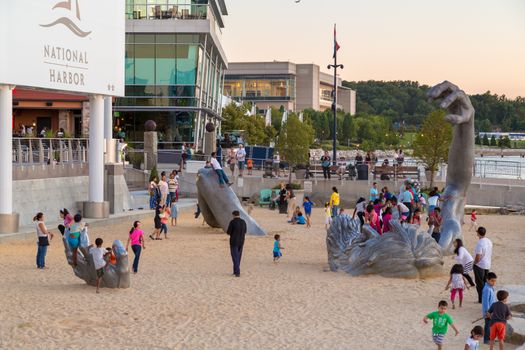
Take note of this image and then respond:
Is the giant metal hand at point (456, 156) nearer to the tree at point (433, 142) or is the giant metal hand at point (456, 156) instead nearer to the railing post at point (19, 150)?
the railing post at point (19, 150)

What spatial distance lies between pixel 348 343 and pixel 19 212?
15.5 metres

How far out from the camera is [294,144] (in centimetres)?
4591

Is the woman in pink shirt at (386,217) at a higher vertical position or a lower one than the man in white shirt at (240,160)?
lower

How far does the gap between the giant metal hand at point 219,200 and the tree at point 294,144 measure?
778 inches

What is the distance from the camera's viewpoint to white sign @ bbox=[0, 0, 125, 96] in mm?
22953

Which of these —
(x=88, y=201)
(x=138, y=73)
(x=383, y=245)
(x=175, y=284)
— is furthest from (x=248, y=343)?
(x=138, y=73)

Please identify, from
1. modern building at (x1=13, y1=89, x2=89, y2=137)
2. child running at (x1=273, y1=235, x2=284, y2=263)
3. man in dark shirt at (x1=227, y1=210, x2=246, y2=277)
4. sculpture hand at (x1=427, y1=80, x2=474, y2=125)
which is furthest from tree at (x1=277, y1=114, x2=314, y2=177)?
man in dark shirt at (x1=227, y1=210, x2=246, y2=277)

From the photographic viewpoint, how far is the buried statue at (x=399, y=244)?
1816 cm

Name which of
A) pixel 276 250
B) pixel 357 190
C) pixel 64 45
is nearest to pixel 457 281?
pixel 276 250

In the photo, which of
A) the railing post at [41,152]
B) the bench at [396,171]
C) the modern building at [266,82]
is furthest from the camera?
the modern building at [266,82]

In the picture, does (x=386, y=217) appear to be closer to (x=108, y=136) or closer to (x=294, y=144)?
(x=108, y=136)

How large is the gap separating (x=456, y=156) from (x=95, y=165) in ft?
39.7

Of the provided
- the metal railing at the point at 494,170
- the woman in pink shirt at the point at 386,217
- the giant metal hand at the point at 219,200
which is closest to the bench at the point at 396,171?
the metal railing at the point at 494,170

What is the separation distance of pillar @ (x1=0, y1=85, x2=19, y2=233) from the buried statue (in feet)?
30.5
